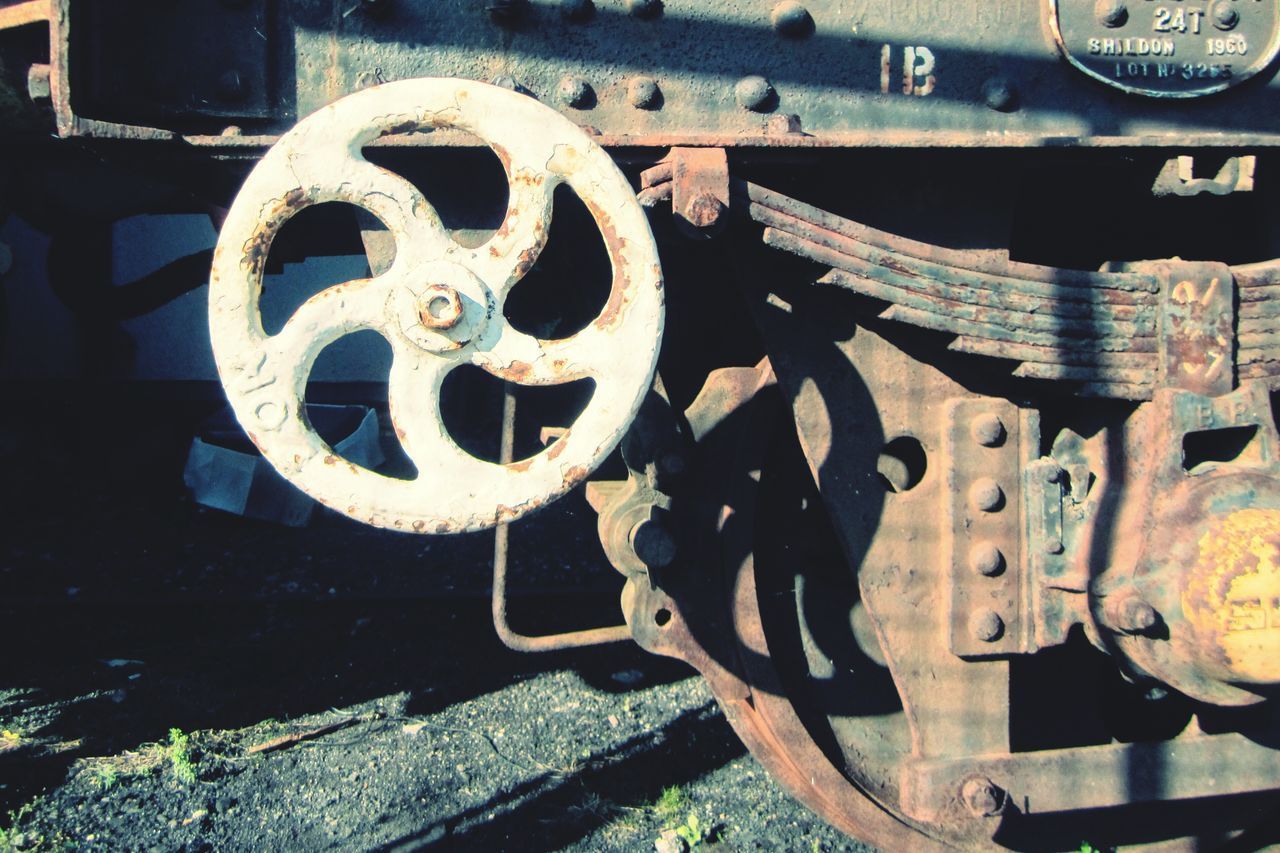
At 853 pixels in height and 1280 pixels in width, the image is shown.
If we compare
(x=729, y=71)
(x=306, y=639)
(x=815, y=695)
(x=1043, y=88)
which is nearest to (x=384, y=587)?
(x=306, y=639)

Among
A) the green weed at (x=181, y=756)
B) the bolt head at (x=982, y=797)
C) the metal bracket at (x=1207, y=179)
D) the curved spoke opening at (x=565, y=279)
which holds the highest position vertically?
the metal bracket at (x=1207, y=179)

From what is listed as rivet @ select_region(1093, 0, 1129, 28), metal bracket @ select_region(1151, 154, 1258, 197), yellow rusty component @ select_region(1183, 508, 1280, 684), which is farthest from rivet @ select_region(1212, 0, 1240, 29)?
yellow rusty component @ select_region(1183, 508, 1280, 684)

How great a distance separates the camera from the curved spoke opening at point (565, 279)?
A: 1.96 m

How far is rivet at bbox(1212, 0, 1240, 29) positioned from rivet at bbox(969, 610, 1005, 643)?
3.96 ft

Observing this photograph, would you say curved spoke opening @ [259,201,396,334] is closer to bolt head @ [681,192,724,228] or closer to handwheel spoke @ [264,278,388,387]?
handwheel spoke @ [264,278,388,387]

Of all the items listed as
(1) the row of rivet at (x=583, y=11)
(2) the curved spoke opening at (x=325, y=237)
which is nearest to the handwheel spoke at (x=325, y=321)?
(2) the curved spoke opening at (x=325, y=237)

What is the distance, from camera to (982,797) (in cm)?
196

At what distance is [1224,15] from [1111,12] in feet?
0.75

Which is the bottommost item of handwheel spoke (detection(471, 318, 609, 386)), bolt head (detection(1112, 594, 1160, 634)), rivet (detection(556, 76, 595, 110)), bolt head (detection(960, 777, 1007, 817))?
bolt head (detection(960, 777, 1007, 817))

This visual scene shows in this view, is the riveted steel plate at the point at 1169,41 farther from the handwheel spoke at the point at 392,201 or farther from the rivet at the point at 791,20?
the handwheel spoke at the point at 392,201

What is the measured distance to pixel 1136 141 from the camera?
1.75m

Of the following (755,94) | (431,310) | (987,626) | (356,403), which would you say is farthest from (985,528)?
(356,403)

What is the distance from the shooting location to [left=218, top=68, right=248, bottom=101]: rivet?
1.75 metres

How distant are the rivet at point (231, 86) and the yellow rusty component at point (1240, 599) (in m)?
1.87
